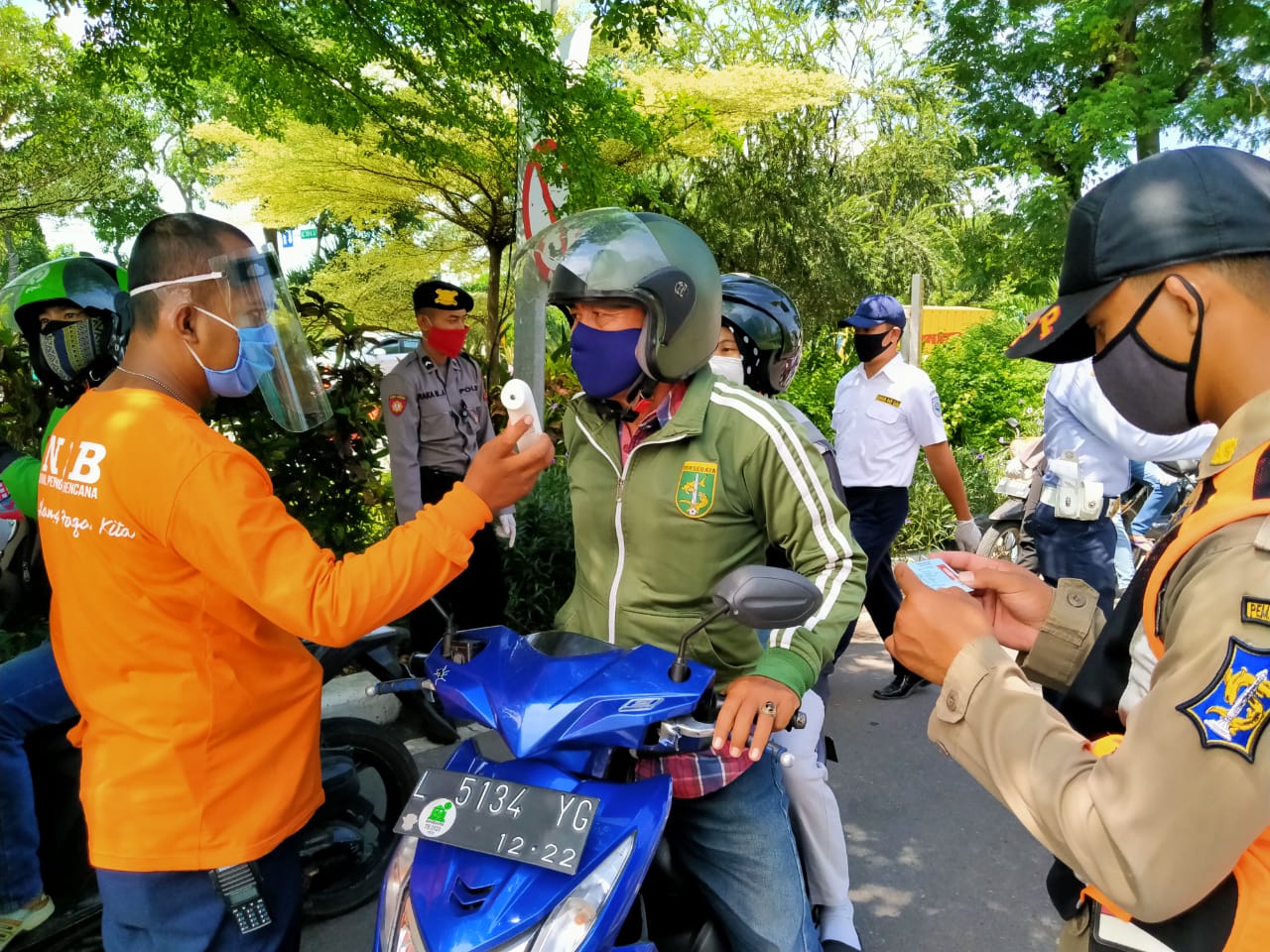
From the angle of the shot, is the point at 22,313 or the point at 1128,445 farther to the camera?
the point at 1128,445

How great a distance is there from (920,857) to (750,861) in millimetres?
1785

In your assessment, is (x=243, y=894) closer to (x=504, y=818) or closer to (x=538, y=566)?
(x=504, y=818)

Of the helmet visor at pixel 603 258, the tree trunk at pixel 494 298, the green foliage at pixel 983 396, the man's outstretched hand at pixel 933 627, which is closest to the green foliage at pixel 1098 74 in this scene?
the green foliage at pixel 983 396

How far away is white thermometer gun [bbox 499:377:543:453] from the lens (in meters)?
1.60

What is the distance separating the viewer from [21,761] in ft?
7.51

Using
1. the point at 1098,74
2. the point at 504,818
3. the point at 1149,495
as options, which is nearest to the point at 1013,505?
the point at 1149,495

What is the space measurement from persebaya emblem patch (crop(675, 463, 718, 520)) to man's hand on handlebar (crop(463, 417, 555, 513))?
16.2 inches

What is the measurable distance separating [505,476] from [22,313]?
2.22 meters

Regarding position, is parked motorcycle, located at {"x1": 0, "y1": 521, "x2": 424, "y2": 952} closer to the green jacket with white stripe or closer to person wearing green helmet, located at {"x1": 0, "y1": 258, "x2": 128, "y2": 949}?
person wearing green helmet, located at {"x1": 0, "y1": 258, "x2": 128, "y2": 949}

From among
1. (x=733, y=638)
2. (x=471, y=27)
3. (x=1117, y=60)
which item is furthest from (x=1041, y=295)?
(x=733, y=638)

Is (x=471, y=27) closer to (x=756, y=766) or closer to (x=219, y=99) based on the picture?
(x=756, y=766)

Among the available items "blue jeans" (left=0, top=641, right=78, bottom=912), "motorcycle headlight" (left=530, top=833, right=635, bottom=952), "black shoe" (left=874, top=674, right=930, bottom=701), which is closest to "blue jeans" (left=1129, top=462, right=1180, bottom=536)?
"black shoe" (left=874, top=674, right=930, bottom=701)

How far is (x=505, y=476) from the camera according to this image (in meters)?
1.61

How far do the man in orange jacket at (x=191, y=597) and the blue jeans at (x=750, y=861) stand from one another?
81 cm
